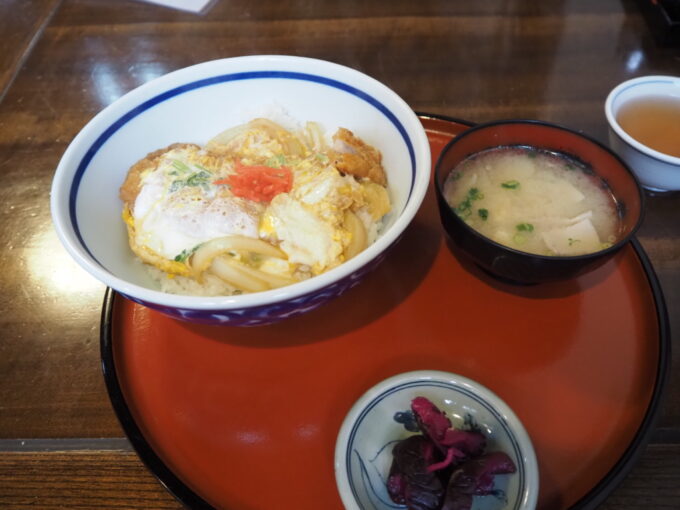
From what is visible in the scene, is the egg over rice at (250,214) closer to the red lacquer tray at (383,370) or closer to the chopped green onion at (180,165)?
the chopped green onion at (180,165)

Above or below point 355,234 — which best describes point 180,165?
above

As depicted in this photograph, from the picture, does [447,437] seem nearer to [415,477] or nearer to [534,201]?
[415,477]

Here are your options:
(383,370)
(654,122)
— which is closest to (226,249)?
(383,370)

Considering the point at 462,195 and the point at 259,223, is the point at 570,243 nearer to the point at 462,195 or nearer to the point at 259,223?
the point at 462,195

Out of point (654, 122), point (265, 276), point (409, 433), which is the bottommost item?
point (409, 433)

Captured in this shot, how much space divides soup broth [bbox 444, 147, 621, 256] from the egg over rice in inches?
11.0

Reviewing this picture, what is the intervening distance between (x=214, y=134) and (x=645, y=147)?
1.53 m

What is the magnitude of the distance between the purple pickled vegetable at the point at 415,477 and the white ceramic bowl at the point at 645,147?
1.27m

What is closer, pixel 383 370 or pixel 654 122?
pixel 383 370

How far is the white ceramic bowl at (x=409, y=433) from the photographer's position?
111cm

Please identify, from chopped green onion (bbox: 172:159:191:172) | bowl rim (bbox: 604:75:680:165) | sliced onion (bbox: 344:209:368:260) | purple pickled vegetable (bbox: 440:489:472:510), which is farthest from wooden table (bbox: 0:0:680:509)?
sliced onion (bbox: 344:209:368:260)

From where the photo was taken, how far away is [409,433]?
1254 mm

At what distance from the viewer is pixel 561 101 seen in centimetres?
226

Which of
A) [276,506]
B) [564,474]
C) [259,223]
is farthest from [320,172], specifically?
[564,474]
